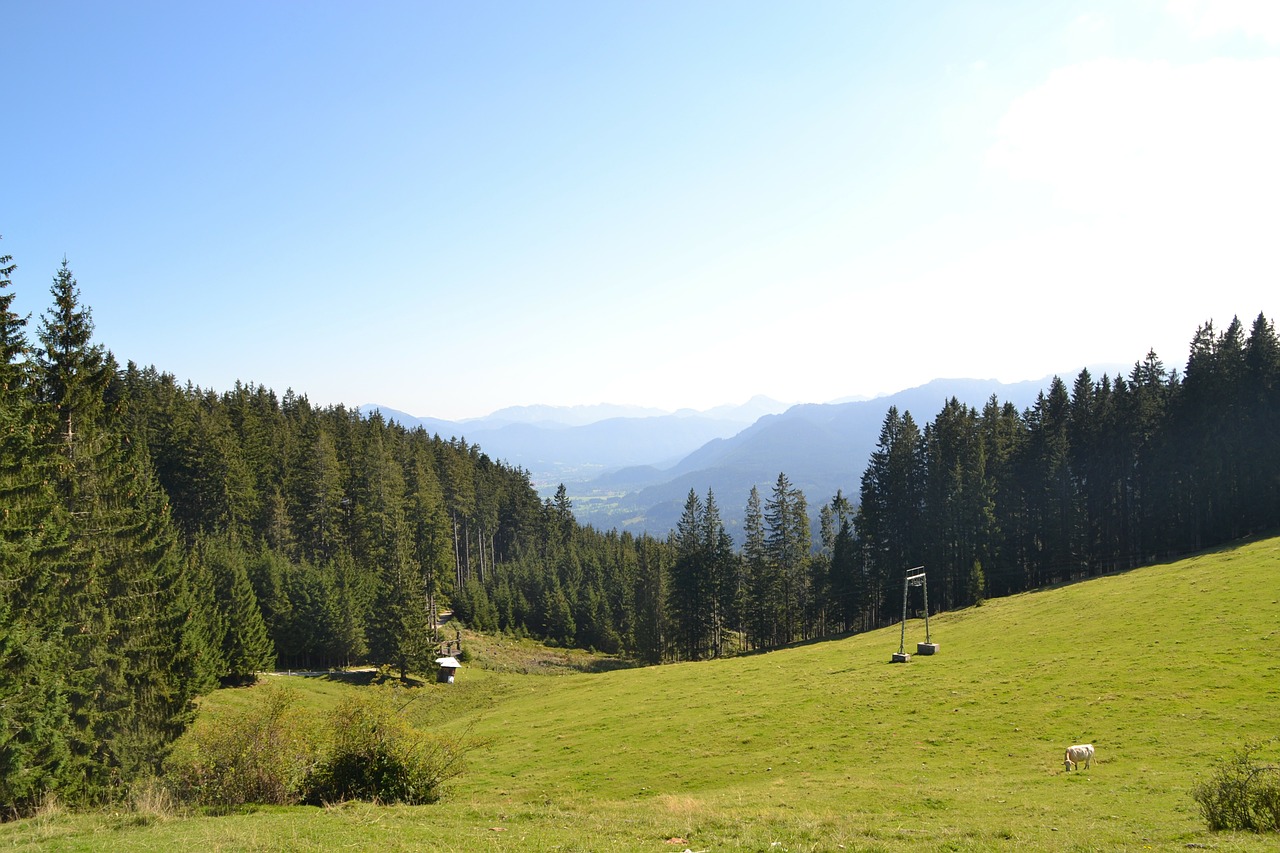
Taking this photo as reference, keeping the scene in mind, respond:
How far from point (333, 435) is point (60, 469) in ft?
233

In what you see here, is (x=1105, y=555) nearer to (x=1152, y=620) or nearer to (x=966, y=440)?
(x=966, y=440)

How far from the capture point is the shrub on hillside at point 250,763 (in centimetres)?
2238

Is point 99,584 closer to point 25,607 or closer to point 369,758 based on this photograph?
point 25,607

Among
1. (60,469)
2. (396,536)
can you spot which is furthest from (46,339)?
(396,536)

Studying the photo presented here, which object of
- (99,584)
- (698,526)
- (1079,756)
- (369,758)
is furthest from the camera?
(698,526)

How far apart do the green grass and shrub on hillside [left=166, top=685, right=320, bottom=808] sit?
2.17m

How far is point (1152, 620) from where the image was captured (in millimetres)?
43219

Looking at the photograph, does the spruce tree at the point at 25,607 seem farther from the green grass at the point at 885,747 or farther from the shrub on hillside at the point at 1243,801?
the shrub on hillside at the point at 1243,801

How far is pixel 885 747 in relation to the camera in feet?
100

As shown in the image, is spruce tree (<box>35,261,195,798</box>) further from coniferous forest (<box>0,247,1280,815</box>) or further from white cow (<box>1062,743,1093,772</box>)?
white cow (<box>1062,743,1093,772</box>)

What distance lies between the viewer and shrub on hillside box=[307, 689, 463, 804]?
23688mm

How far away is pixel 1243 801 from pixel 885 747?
16.7 meters

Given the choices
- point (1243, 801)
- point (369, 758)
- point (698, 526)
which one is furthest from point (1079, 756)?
point (698, 526)

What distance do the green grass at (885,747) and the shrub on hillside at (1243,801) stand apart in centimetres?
65
